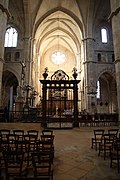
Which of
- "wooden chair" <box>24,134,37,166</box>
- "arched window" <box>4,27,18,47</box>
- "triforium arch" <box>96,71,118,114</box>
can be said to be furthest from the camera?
"triforium arch" <box>96,71,118,114</box>

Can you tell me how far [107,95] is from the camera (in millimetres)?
29625

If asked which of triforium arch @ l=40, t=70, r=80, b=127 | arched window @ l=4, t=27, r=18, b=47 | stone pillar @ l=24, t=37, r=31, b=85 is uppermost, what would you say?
arched window @ l=4, t=27, r=18, b=47

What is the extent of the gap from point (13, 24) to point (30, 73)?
8.79 metres

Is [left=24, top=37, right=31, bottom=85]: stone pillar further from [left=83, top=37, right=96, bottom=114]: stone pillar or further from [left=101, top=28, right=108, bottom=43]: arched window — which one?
[left=101, top=28, right=108, bottom=43]: arched window

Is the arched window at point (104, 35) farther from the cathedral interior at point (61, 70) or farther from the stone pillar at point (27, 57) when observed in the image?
the stone pillar at point (27, 57)

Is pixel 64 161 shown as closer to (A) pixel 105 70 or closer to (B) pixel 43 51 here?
(A) pixel 105 70

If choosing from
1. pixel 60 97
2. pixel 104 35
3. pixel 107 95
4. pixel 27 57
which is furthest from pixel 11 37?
pixel 107 95

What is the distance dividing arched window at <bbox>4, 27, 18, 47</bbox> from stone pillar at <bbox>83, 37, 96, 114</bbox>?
11.2 meters

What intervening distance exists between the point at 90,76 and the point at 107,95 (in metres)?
7.84

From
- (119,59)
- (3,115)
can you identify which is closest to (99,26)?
(119,59)

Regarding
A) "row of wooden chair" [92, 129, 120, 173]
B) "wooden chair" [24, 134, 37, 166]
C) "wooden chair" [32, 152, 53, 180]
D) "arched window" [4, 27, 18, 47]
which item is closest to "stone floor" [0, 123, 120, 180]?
"row of wooden chair" [92, 129, 120, 173]

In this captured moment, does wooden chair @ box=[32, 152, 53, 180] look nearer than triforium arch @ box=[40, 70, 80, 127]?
Yes

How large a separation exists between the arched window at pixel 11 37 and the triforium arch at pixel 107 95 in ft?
51.1

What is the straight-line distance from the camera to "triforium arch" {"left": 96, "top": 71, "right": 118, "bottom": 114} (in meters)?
28.1
